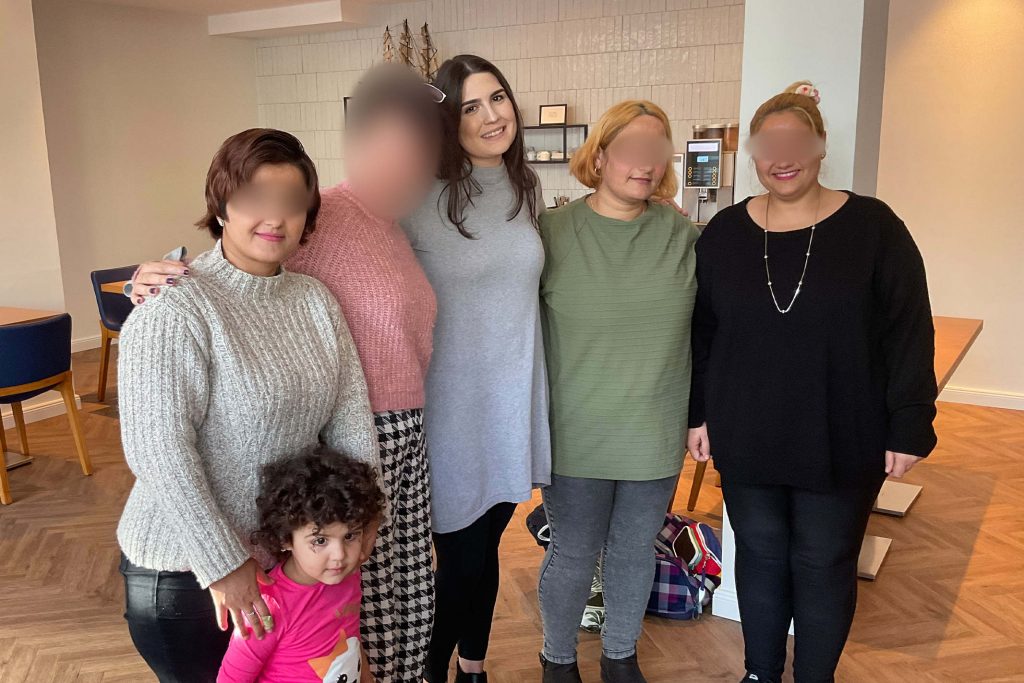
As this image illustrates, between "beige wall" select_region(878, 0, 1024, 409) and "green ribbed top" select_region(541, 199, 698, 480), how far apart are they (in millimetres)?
3602

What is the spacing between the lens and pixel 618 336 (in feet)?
6.13

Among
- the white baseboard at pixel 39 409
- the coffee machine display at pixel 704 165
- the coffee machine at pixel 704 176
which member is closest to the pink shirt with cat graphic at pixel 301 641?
the coffee machine at pixel 704 176

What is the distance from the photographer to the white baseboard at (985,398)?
488 centimetres

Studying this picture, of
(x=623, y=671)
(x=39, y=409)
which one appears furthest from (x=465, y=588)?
(x=39, y=409)

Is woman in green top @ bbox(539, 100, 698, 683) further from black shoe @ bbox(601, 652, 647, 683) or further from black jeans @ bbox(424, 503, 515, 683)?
black shoe @ bbox(601, 652, 647, 683)

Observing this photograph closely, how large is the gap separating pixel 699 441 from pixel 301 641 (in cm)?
102

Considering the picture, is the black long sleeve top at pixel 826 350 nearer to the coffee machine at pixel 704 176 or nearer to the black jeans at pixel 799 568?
the black jeans at pixel 799 568

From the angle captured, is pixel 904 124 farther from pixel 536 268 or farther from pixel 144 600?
pixel 144 600

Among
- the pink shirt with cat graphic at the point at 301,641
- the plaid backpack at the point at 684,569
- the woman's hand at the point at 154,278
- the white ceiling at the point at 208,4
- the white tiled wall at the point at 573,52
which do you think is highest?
the white ceiling at the point at 208,4

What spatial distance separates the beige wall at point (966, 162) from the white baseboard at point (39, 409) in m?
5.12

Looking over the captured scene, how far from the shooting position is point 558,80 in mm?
6641

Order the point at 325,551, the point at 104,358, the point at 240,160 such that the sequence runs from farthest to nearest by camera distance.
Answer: the point at 104,358 → the point at 325,551 → the point at 240,160

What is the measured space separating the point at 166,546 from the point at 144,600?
0.11 m

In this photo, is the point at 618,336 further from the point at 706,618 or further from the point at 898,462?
the point at 706,618
